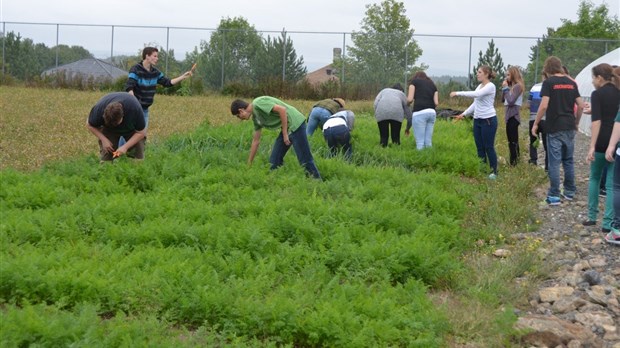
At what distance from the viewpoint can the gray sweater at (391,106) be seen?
12.5m

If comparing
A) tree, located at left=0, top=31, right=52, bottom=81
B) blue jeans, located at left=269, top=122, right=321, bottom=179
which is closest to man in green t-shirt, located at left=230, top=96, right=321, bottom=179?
blue jeans, located at left=269, top=122, right=321, bottom=179

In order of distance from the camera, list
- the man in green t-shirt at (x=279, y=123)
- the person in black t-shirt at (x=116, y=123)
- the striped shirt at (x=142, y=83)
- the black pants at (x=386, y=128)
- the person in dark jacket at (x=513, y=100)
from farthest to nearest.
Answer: the black pants at (x=386, y=128) < the person in dark jacket at (x=513, y=100) < the striped shirt at (x=142, y=83) < the man in green t-shirt at (x=279, y=123) < the person in black t-shirt at (x=116, y=123)

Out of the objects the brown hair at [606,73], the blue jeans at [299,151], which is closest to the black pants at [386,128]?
the blue jeans at [299,151]

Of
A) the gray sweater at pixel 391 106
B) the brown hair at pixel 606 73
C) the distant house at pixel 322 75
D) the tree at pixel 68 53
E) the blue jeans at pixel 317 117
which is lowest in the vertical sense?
the blue jeans at pixel 317 117

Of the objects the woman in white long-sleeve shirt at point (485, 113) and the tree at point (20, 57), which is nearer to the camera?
the woman in white long-sleeve shirt at point (485, 113)

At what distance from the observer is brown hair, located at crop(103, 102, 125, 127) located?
8.45 m

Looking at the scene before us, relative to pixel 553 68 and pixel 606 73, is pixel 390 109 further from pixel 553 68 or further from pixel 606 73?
pixel 606 73

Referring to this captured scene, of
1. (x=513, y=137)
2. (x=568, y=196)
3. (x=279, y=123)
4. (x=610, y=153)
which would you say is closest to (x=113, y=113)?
(x=279, y=123)

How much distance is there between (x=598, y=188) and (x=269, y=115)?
3.85m

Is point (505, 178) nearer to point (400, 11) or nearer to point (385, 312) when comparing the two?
Answer: point (385, 312)

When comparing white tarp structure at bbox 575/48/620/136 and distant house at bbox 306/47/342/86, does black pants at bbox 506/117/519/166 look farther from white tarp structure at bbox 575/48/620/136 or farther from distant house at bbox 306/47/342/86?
distant house at bbox 306/47/342/86

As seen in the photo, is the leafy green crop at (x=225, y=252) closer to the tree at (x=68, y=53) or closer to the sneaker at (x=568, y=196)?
the sneaker at (x=568, y=196)

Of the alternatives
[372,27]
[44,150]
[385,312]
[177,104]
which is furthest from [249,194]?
[372,27]

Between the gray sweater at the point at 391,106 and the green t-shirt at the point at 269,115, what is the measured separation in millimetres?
3065
